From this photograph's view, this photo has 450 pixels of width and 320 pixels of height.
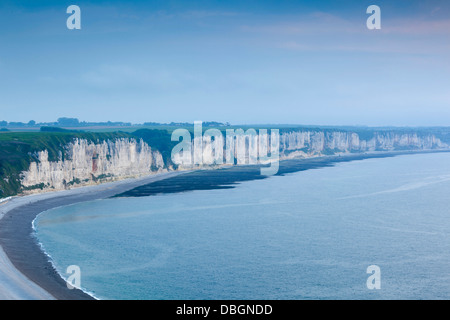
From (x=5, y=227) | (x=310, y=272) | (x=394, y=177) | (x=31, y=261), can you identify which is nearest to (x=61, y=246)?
(x=31, y=261)

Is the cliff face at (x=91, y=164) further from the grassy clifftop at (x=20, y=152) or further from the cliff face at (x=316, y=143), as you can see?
the cliff face at (x=316, y=143)

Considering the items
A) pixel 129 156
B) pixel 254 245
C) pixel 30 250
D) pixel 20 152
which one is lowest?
pixel 254 245

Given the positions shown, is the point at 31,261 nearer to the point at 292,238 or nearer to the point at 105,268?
the point at 105,268

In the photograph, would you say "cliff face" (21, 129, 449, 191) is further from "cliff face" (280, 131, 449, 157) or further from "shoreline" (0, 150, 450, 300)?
"shoreline" (0, 150, 450, 300)

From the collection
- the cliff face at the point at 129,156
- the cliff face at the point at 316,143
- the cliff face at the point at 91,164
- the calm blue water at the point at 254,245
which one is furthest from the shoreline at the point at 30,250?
the cliff face at the point at 316,143

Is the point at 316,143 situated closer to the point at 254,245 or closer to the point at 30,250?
the point at 254,245

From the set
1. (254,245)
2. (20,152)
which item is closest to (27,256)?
(254,245)

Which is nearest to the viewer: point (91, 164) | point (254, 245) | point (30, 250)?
point (30, 250)

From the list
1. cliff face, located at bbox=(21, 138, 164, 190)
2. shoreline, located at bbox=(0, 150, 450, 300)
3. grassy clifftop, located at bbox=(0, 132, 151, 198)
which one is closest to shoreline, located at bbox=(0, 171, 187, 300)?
shoreline, located at bbox=(0, 150, 450, 300)
